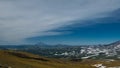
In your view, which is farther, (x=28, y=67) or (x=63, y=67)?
(x=63, y=67)

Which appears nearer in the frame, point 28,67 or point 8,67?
point 8,67

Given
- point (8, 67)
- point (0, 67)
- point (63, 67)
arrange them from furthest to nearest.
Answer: point (63, 67)
point (8, 67)
point (0, 67)

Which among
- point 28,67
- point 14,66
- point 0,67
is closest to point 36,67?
point 28,67

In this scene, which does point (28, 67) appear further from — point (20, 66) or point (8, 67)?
point (8, 67)

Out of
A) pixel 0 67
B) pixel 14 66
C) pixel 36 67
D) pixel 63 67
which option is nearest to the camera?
pixel 0 67

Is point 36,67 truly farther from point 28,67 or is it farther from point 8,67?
point 8,67

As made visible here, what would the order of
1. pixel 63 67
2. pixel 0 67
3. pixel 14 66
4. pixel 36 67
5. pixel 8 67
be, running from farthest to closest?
pixel 63 67 → pixel 36 67 → pixel 14 66 → pixel 8 67 → pixel 0 67

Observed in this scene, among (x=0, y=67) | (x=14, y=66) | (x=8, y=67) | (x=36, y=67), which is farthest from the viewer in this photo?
(x=36, y=67)

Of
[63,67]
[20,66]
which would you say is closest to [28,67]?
[20,66]
